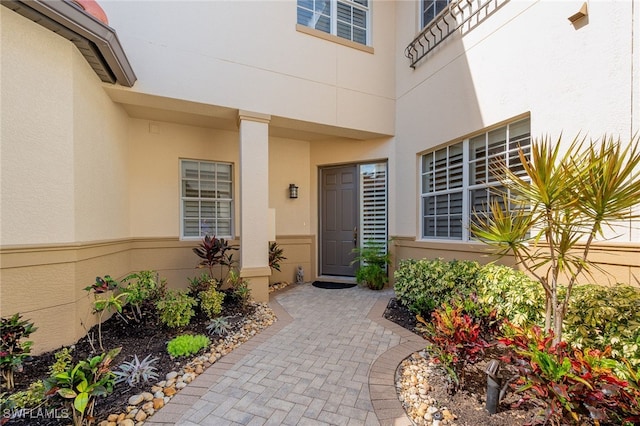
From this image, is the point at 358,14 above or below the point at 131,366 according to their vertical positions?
above

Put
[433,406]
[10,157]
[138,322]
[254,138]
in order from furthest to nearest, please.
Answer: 1. [254,138]
2. [138,322]
3. [10,157]
4. [433,406]

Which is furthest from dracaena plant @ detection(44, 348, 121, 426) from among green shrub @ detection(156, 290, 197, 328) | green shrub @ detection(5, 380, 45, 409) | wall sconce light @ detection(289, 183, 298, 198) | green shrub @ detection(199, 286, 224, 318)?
wall sconce light @ detection(289, 183, 298, 198)

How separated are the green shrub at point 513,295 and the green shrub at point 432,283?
303mm

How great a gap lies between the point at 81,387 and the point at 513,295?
3.96 metres

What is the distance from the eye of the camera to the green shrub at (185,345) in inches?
125

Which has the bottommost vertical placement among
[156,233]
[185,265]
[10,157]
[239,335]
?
[239,335]

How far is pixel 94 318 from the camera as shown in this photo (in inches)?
152

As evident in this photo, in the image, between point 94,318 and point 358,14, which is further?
point 358,14

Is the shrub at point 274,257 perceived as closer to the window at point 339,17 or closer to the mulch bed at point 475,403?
the mulch bed at point 475,403

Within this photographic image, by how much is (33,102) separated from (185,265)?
12.1 ft

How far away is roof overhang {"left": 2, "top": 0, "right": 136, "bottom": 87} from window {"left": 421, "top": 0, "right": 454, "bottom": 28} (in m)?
5.63

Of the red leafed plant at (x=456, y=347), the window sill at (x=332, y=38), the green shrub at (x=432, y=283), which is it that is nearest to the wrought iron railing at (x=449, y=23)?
the window sill at (x=332, y=38)

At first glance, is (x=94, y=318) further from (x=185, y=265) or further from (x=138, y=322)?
(x=185, y=265)

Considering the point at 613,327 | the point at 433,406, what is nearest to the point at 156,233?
the point at 433,406
